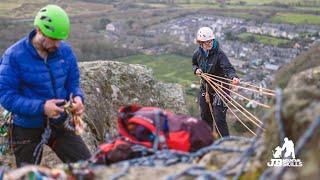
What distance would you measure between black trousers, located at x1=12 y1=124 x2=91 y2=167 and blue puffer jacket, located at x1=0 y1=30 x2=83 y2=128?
3.4 inches

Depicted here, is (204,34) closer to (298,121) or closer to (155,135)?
(155,135)

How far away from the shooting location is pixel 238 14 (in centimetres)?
7231

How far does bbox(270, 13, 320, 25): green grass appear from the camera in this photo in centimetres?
5944

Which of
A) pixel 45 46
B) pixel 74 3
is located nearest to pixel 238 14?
pixel 74 3

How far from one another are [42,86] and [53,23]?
24.7 inches

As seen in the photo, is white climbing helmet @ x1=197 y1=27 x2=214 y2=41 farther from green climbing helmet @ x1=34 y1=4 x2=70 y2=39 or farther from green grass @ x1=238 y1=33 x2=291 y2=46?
green grass @ x1=238 y1=33 x2=291 y2=46

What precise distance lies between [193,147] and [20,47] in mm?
1969

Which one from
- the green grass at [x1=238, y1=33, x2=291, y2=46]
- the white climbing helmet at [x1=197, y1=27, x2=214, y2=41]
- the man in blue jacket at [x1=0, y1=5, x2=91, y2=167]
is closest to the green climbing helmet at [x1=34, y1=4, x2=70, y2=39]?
the man in blue jacket at [x1=0, y1=5, x2=91, y2=167]

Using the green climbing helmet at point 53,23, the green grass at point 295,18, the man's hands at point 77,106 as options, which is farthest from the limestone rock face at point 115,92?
the green grass at point 295,18

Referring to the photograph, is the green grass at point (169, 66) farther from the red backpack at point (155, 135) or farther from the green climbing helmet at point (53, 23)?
the red backpack at point (155, 135)

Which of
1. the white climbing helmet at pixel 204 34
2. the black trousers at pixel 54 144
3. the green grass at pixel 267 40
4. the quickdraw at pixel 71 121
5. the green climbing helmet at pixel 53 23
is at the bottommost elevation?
the green grass at pixel 267 40

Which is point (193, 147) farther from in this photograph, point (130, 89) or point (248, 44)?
point (248, 44)

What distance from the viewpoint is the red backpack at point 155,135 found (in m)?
Answer: 3.74

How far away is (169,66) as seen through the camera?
4844 centimetres
